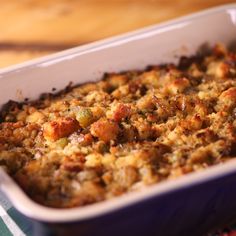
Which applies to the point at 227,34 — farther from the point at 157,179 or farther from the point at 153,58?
the point at 157,179

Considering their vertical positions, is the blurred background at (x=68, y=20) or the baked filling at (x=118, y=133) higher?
the blurred background at (x=68, y=20)

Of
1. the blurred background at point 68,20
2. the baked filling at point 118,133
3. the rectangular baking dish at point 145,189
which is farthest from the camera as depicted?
the blurred background at point 68,20

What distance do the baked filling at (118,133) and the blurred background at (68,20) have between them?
2.46ft

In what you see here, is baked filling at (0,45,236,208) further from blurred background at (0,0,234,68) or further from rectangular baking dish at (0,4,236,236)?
blurred background at (0,0,234,68)

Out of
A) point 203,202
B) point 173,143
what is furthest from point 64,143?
point 203,202

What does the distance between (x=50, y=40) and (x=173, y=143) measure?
1.42m

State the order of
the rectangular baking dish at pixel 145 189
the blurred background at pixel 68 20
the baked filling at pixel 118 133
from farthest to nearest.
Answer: the blurred background at pixel 68 20 → the baked filling at pixel 118 133 → the rectangular baking dish at pixel 145 189

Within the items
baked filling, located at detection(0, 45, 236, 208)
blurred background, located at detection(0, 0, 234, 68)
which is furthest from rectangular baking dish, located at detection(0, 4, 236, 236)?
blurred background, located at detection(0, 0, 234, 68)

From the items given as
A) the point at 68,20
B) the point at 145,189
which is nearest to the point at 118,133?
the point at 145,189

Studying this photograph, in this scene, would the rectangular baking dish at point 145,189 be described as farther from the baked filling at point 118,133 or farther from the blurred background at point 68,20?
the blurred background at point 68,20

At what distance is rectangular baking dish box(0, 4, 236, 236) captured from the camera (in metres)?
1.57

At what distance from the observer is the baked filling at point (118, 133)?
1825 mm

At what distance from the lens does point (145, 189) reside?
1.61 metres

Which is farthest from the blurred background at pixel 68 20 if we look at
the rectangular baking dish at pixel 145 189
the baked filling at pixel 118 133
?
the baked filling at pixel 118 133
